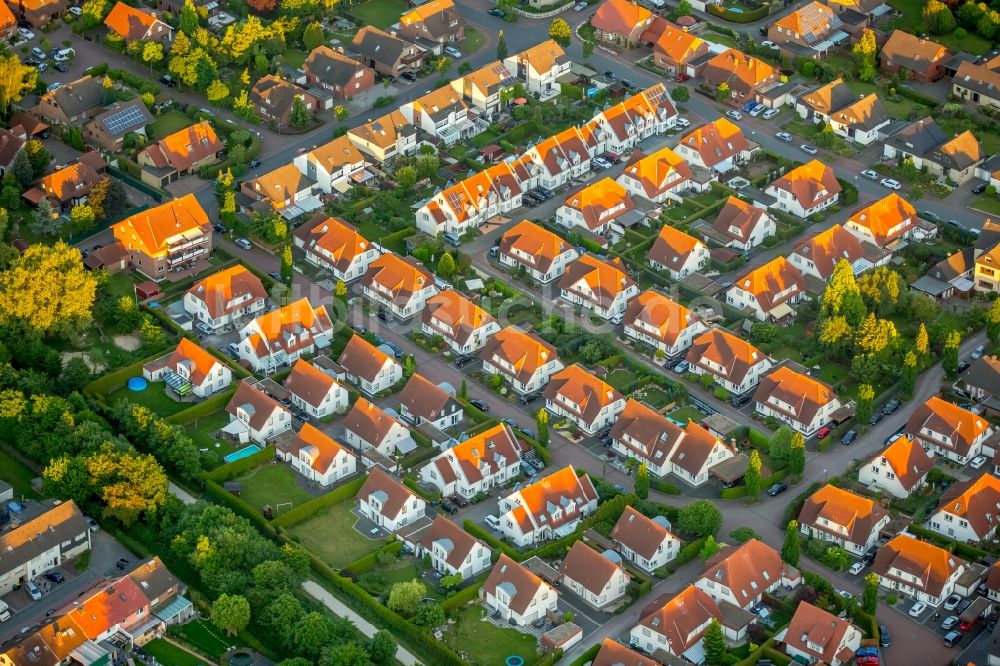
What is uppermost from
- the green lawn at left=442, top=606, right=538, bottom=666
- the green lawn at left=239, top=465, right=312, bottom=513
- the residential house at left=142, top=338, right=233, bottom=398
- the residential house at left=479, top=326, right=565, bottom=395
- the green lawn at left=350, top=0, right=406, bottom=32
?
the green lawn at left=350, top=0, right=406, bottom=32

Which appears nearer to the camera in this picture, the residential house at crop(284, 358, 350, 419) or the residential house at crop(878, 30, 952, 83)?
the residential house at crop(284, 358, 350, 419)

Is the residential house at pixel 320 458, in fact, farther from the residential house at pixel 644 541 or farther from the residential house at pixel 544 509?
the residential house at pixel 644 541

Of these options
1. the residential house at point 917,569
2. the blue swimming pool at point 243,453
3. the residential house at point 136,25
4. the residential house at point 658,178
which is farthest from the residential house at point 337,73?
the residential house at point 917,569

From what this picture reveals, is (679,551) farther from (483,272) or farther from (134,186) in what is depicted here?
(134,186)

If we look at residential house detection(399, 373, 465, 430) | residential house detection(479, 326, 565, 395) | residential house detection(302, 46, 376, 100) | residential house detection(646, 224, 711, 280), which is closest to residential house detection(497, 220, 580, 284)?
residential house detection(646, 224, 711, 280)

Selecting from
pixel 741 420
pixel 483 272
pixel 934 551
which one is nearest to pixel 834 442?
pixel 741 420

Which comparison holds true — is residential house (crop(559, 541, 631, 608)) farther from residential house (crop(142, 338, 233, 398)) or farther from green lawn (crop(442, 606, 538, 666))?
residential house (crop(142, 338, 233, 398))

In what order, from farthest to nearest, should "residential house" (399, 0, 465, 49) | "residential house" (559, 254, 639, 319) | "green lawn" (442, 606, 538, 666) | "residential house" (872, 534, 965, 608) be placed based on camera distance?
1. "residential house" (399, 0, 465, 49)
2. "residential house" (559, 254, 639, 319)
3. "residential house" (872, 534, 965, 608)
4. "green lawn" (442, 606, 538, 666)
